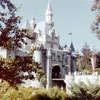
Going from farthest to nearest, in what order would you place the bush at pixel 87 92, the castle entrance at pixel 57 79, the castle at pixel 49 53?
the castle entrance at pixel 57 79, the castle at pixel 49 53, the bush at pixel 87 92

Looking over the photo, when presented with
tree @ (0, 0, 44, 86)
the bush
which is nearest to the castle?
the bush

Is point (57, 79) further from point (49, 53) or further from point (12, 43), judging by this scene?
point (12, 43)

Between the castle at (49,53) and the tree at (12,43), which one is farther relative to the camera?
the castle at (49,53)

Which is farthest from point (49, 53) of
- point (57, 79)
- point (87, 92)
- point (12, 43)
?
point (12, 43)

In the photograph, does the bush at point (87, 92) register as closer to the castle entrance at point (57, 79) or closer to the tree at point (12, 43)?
the tree at point (12, 43)

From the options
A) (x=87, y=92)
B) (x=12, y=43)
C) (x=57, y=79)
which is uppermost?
(x=12, y=43)

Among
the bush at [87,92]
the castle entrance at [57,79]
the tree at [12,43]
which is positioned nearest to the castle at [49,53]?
the castle entrance at [57,79]

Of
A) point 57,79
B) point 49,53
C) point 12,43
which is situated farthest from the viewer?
point 49,53

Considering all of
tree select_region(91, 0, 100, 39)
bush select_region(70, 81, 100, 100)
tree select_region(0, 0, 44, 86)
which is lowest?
bush select_region(70, 81, 100, 100)

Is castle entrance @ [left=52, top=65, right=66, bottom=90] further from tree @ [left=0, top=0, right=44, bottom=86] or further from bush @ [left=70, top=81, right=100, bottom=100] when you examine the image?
tree @ [left=0, top=0, right=44, bottom=86]

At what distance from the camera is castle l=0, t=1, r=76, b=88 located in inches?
1097

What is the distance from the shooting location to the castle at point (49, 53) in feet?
91.5

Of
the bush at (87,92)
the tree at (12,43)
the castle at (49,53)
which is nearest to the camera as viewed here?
the tree at (12,43)

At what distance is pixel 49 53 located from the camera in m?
29.1
